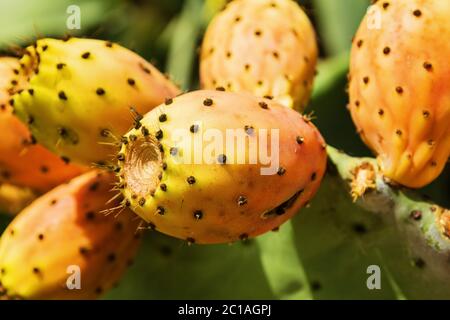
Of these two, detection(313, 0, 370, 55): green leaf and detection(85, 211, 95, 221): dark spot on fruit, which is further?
detection(313, 0, 370, 55): green leaf

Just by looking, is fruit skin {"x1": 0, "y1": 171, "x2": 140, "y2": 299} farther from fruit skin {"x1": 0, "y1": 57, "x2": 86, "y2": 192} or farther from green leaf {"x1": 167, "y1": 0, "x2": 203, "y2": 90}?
green leaf {"x1": 167, "y1": 0, "x2": 203, "y2": 90}

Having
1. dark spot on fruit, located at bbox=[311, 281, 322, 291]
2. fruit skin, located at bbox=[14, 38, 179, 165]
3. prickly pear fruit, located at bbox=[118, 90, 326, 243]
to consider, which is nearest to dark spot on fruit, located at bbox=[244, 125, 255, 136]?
prickly pear fruit, located at bbox=[118, 90, 326, 243]

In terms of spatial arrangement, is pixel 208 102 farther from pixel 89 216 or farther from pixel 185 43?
pixel 185 43

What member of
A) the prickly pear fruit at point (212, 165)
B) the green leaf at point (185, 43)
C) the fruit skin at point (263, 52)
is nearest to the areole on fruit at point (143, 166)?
the prickly pear fruit at point (212, 165)

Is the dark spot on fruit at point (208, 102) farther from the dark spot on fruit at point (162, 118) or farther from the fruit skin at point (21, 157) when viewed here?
the fruit skin at point (21, 157)

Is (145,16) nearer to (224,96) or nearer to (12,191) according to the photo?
(12,191)
